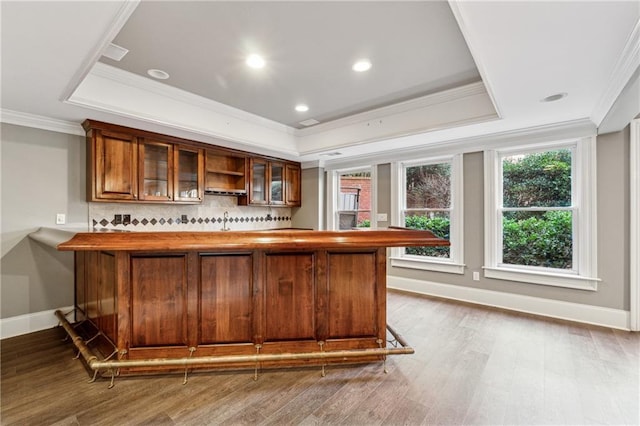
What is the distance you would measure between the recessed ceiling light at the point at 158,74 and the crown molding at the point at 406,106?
2.23 m

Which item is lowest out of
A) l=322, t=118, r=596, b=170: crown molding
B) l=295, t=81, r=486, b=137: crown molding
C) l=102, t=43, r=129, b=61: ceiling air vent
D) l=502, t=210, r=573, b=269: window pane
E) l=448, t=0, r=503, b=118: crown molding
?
l=502, t=210, r=573, b=269: window pane

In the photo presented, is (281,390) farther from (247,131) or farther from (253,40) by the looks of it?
(247,131)

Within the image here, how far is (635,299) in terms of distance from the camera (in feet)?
10.1

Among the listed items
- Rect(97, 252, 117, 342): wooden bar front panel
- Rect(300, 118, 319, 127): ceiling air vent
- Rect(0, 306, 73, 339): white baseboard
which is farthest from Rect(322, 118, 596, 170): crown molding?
Rect(0, 306, 73, 339): white baseboard

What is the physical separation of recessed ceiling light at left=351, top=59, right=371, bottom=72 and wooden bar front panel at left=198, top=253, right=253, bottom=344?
2.02 meters

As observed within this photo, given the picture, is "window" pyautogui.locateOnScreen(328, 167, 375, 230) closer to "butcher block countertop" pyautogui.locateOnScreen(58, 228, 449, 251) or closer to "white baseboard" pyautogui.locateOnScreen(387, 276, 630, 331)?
"white baseboard" pyautogui.locateOnScreen(387, 276, 630, 331)

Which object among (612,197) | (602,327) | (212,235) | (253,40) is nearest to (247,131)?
(253,40)

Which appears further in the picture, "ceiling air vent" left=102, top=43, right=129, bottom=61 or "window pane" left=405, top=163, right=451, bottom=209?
"window pane" left=405, top=163, right=451, bottom=209

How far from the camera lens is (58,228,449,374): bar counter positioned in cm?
213

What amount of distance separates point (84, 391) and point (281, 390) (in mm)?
1368

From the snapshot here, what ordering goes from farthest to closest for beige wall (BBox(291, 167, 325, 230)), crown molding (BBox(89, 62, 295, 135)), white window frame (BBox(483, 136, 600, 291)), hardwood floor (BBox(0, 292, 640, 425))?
beige wall (BBox(291, 167, 325, 230)) → white window frame (BBox(483, 136, 600, 291)) → crown molding (BBox(89, 62, 295, 135)) → hardwood floor (BBox(0, 292, 640, 425))

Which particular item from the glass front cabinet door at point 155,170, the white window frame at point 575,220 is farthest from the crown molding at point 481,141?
the glass front cabinet door at point 155,170

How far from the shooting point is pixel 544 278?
3.60 meters

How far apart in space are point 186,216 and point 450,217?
3957mm
